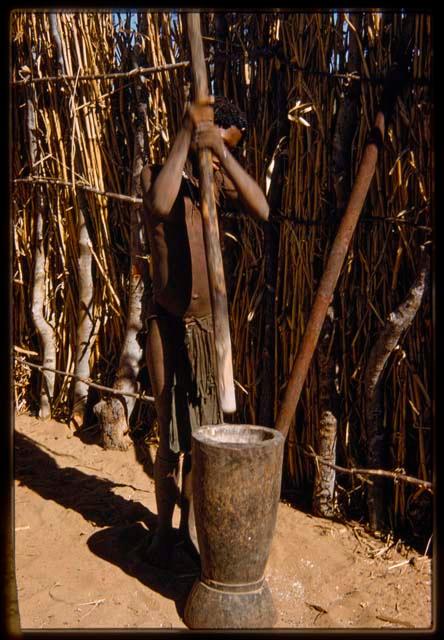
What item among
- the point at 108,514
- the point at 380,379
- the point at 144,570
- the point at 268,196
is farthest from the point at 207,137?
the point at 108,514

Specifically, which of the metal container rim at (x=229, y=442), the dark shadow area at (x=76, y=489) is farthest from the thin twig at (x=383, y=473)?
the dark shadow area at (x=76, y=489)

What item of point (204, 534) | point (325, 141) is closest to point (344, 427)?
point (204, 534)

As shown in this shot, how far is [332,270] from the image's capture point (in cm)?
298

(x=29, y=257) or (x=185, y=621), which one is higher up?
(x=29, y=257)

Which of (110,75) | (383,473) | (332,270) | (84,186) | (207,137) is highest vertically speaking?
(110,75)

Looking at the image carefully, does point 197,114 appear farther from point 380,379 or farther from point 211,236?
point 380,379

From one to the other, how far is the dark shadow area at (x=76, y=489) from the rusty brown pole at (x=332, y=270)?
3.08 feet

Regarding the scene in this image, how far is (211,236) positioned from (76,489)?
184cm

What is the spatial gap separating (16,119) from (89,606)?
3.04 m

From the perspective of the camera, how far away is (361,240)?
3.23 m

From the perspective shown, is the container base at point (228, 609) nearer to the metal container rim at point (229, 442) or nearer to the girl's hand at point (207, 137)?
the metal container rim at point (229, 442)

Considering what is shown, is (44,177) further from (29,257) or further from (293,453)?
(293,453)

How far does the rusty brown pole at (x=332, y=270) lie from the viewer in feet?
9.54

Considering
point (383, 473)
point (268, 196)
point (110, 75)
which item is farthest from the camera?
point (110, 75)
